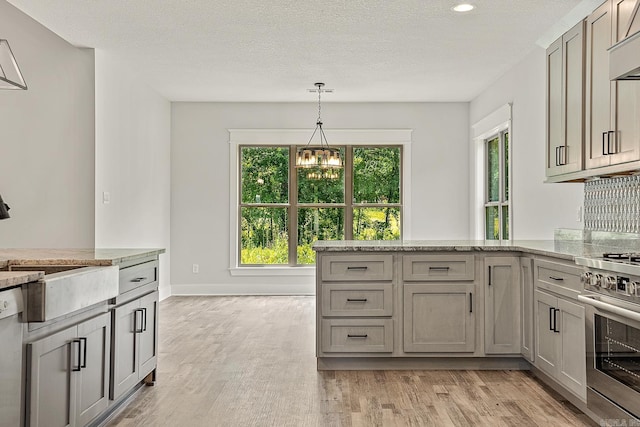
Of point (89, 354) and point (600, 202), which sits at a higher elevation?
point (600, 202)

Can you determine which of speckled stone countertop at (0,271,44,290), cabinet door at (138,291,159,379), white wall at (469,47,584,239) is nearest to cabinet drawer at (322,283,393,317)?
cabinet door at (138,291,159,379)

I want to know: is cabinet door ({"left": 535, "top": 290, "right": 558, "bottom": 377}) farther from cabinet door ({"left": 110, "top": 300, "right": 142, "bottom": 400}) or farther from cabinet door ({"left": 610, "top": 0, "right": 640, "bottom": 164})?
cabinet door ({"left": 110, "top": 300, "right": 142, "bottom": 400})

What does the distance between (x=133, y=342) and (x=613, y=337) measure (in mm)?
2381

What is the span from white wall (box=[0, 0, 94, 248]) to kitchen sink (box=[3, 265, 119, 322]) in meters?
2.66

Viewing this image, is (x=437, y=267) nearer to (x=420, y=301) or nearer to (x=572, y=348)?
(x=420, y=301)

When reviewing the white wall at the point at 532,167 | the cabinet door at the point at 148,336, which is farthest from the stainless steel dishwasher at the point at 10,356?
the white wall at the point at 532,167

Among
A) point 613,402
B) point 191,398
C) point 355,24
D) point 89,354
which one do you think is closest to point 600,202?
point 613,402

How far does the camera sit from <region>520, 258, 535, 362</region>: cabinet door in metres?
3.79

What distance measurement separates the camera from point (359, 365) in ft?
13.4

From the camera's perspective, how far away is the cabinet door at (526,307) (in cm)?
379

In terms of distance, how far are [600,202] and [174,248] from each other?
556 centimetres

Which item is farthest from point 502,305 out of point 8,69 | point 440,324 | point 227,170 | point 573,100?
point 227,170

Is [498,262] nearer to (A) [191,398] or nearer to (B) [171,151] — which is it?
(A) [191,398]

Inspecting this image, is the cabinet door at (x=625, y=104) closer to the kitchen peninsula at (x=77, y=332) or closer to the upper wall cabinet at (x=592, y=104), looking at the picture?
the upper wall cabinet at (x=592, y=104)
